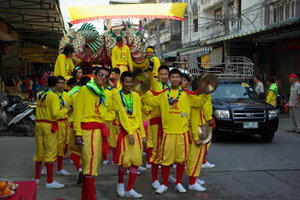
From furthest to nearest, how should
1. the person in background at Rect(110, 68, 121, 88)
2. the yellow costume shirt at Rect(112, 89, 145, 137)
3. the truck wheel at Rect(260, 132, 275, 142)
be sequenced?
the truck wheel at Rect(260, 132, 275, 142)
the person in background at Rect(110, 68, 121, 88)
the yellow costume shirt at Rect(112, 89, 145, 137)

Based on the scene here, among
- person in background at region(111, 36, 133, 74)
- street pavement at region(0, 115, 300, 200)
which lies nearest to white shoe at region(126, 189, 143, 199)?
street pavement at region(0, 115, 300, 200)

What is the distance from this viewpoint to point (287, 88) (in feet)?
64.3

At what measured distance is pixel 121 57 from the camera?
8516 mm

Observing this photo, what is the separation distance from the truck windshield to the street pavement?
1.49 meters

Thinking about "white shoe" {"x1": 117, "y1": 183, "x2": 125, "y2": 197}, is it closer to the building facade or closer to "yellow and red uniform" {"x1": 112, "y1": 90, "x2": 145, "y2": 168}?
"yellow and red uniform" {"x1": 112, "y1": 90, "x2": 145, "y2": 168}

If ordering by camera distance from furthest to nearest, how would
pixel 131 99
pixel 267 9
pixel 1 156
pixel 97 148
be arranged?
pixel 267 9 → pixel 1 156 → pixel 131 99 → pixel 97 148

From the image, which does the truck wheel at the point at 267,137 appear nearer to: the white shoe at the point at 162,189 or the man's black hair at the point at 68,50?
the white shoe at the point at 162,189

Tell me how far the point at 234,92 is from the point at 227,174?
4633mm

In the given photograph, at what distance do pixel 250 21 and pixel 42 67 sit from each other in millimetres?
16089

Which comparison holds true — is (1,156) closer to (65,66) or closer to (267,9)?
(65,66)

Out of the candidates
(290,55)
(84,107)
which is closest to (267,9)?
(290,55)

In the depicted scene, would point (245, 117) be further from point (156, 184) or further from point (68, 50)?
point (68, 50)

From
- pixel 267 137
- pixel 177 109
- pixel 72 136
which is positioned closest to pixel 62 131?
pixel 72 136

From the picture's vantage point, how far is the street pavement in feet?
18.7
